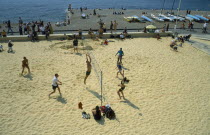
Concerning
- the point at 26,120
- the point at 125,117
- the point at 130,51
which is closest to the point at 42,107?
the point at 26,120

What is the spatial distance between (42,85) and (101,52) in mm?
6652

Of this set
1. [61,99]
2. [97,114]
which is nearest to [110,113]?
[97,114]

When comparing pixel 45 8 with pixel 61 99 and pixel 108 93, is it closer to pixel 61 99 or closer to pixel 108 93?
pixel 61 99

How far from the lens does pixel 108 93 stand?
34.2 ft

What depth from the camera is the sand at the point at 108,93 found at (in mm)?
8086

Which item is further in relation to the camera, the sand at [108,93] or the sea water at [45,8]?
the sea water at [45,8]

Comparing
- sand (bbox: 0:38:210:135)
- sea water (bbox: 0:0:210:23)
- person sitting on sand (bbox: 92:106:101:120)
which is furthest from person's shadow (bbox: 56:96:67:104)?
sea water (bbox: 0:0:210:23)

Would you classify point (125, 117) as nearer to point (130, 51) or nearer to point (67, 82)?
point (67, 82)

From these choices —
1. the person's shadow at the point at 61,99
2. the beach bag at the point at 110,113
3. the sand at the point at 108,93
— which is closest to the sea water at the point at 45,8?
the sand at the point at 108,93

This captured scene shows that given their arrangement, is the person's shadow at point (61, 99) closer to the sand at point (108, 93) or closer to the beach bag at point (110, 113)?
the sand at point (108, 93)

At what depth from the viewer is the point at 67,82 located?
37.0 ft

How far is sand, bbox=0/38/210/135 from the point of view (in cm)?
809

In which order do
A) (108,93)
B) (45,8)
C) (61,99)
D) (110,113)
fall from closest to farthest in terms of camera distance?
(110,113), (61,99), (108,93), (45,8)

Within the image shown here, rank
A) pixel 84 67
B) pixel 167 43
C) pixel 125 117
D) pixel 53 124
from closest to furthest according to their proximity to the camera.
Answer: pixel 53 124 → pixel 125 117 → pixel 84 67 → pixel 167 43
